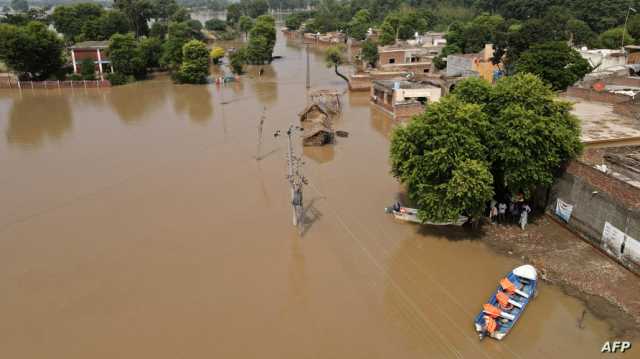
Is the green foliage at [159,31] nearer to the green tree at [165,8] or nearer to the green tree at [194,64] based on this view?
the green tree at [165,8]

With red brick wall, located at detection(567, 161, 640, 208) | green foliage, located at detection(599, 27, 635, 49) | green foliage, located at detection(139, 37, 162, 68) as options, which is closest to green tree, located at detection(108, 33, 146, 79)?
green foliage, located at detection(139, 37, 162, 68)

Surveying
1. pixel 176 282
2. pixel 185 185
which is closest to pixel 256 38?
pixel 185 185

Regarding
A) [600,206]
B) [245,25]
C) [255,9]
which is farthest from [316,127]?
[255,9]

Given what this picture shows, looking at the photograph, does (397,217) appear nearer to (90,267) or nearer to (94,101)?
(90,267)

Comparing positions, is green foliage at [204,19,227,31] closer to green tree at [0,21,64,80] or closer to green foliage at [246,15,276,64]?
green foliage at [246,15,276,64]

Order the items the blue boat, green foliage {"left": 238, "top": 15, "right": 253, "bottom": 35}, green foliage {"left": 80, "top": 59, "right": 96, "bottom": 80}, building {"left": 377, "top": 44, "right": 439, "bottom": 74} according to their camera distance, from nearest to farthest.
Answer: the blue boat
green foliage {"left": 80, "top": 59, "right": 96, "bottom": 80}
building {"left": 377, "top": 44, "right": 439, "bottom": 74}
green foliage {"left": 238, "top": 15, "right": 253, "bottom": 35}
